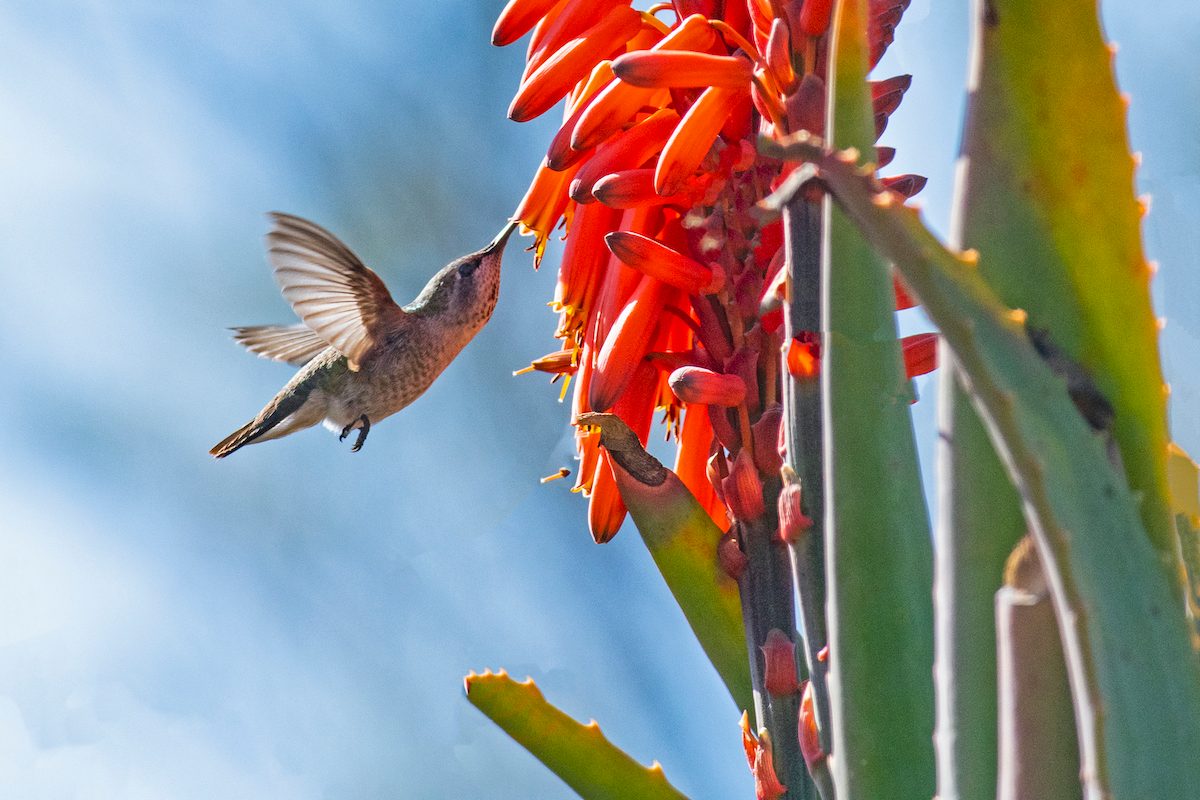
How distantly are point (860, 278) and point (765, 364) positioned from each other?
538 mm

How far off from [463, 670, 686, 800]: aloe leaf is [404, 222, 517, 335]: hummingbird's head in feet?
6.09

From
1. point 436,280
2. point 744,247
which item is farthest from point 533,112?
point 436,280

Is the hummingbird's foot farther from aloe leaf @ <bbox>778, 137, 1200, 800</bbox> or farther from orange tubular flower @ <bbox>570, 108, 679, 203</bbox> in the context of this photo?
aloe leaf @ <bbox>778, 137, 1200, 800</bbox>

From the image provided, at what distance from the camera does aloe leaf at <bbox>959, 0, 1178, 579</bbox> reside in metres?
0.64

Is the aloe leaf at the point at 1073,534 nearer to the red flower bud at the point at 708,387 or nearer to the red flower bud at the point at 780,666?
the red flower bud at the point at 780,666

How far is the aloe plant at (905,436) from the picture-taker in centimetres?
57

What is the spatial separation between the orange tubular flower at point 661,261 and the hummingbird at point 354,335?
4.94 feet

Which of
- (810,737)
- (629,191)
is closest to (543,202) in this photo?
(629,191)

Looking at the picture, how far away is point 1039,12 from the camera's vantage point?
0.64 meters

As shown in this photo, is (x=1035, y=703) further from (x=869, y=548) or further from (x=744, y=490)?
(x=744, y=490)

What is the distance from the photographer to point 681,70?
136 cm

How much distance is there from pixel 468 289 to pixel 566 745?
1924mm

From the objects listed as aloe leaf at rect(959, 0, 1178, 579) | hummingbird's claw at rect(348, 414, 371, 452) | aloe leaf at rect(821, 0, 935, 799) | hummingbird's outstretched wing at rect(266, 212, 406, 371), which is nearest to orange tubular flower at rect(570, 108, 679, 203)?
aloe leaf at rect(821, 0, 935, 799)

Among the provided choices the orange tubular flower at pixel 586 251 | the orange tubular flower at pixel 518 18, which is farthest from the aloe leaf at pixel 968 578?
the orange tubular flower at pixel 518 18
